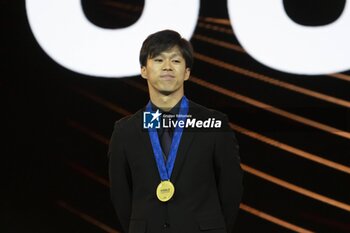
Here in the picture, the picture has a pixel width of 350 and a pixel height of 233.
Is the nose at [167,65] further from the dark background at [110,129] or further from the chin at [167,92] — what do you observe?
the dark background at [110,129]

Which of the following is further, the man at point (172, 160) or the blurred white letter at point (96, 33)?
the blurred white letter at point (96, 33)

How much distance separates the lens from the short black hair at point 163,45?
2404 millimetres

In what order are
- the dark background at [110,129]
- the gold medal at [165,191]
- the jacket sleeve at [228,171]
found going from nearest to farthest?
the gold medal at [165,191], the jacket sleeve at [228,171], the dark background at [110,129]

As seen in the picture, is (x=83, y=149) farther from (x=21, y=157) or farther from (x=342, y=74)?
(x=342, y=74)

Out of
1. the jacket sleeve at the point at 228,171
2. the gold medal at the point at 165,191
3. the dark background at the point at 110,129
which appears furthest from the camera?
the dark background at the point at 110,129

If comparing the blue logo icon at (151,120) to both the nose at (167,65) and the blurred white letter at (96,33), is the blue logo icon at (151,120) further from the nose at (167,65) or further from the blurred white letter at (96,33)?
the blurred white letter at (96,33)

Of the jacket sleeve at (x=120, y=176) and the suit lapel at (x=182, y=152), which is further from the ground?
the suit lapel at (x=182, y=152)

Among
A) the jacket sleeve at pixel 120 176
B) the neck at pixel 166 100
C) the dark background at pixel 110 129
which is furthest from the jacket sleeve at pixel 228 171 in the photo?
the dark background at pixel 110 129

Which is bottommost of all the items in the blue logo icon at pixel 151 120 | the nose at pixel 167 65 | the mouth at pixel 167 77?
the blue logo icon at pixel 151 120

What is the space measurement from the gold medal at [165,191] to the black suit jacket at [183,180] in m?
0.02

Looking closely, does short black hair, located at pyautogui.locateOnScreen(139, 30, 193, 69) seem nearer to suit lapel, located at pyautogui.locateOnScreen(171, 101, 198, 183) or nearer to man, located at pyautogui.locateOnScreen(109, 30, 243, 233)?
man, located at pyautogui.locateOnScreen(109, 30, 243, 233)

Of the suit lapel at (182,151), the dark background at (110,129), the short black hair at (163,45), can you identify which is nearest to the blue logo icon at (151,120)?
the suit lapel at (182,151)

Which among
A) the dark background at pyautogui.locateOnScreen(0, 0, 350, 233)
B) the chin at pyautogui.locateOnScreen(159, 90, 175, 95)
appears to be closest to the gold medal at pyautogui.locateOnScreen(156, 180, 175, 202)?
the chin at pyautogui.locateOnScreen(159, 90, 175, 95)

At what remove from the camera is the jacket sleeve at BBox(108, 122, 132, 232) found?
7.66 ft
